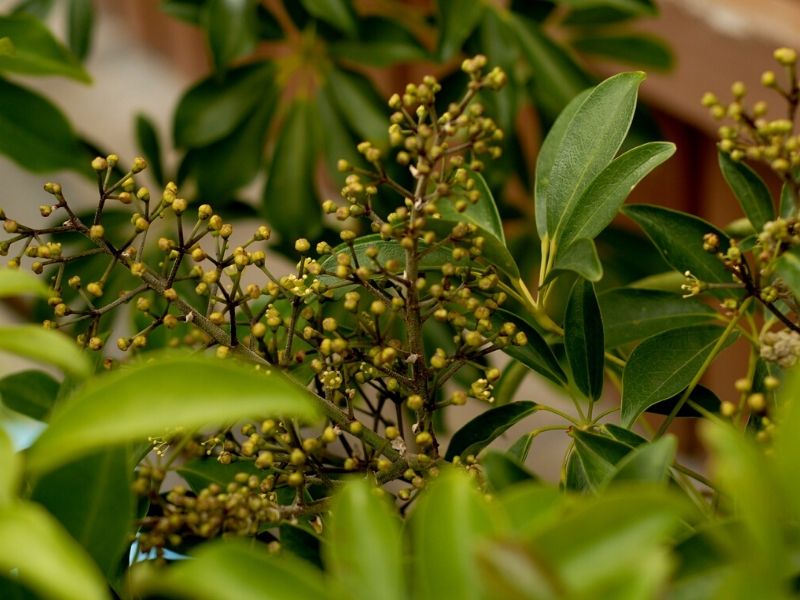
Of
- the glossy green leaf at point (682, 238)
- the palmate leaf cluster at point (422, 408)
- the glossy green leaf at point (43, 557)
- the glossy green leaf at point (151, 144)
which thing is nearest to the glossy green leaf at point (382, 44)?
the glossy green leaf at point (151, 144)

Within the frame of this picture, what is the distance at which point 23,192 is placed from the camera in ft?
7.83

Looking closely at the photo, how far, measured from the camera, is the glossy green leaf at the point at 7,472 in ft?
0.94

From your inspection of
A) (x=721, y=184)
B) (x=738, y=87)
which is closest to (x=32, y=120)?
(x=738, y=87)

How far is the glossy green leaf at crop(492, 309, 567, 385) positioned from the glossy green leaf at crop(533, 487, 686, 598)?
0.24 meters

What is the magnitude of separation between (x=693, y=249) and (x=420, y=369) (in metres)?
0.19

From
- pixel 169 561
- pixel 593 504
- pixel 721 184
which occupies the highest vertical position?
pixel 593 504

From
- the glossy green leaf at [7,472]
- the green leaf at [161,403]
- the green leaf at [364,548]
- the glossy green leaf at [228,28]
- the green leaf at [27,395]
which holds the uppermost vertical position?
the glossy green leaf at [228,28]

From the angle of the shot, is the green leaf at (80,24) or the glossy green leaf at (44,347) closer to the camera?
the glossy green leaf at (44,347)

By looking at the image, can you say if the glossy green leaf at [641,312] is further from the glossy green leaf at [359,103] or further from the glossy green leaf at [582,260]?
the glossy green leaf at [359,103]

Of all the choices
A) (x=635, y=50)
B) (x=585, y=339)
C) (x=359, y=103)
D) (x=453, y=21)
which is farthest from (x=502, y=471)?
(x=635, y=50)

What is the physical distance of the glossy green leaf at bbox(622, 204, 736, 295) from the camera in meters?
0.54

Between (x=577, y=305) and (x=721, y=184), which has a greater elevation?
(x=577, y=305)

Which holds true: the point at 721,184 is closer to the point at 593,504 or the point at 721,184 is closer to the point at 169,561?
the point at 169,561

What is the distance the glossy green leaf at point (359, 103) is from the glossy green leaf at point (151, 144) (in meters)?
0.27
